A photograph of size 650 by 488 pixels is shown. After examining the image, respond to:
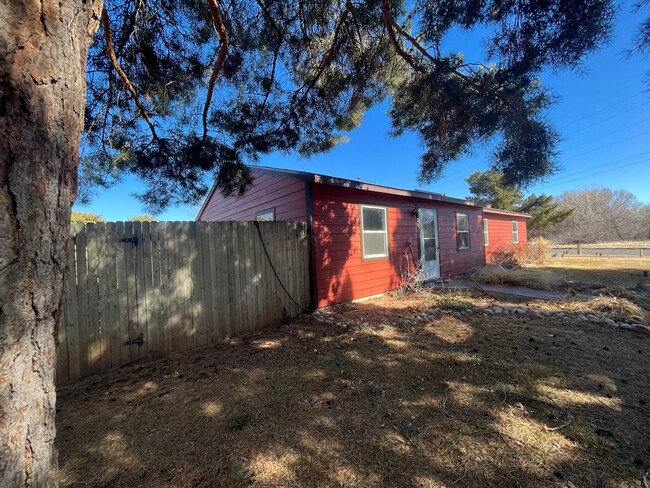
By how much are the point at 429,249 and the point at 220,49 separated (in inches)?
273

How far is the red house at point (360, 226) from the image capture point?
5.43m

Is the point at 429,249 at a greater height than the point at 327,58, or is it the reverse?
the point at 327,58

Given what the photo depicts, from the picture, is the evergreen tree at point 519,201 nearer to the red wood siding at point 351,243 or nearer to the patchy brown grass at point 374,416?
the red wood siding at point 351,243

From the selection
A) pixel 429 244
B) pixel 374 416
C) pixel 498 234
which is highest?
pixel 498 234

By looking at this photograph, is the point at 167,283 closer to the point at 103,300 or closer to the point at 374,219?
the point at 103,300

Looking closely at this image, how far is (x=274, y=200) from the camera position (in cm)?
658

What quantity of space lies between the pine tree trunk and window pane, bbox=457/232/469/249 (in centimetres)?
996

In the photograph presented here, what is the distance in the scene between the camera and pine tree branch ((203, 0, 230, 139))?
3248 millimetres

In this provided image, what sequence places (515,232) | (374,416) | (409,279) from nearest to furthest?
(374,416) < (409,279) < (515,232)

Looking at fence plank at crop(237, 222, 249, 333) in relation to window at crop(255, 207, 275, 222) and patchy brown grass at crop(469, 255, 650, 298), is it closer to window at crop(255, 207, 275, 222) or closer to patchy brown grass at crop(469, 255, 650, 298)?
window at crop(255, 207, 275, 222)

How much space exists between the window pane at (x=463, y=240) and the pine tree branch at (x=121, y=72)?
357 inches

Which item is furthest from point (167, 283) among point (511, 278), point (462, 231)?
point (462, 231)

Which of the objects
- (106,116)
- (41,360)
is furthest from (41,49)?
(106,116)

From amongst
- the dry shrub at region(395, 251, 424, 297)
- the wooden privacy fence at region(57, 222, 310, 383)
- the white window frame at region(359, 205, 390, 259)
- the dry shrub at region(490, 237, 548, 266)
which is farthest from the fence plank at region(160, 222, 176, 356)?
the dry shrub at region(490, 237, 548, 266)
